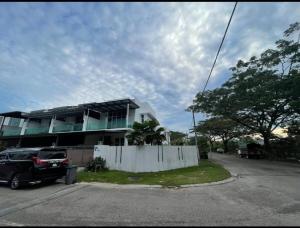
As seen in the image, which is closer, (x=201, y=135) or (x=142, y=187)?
(x=142, y=187)

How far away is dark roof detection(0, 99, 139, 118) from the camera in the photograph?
2217 centimetres

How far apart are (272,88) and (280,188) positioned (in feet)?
47.9

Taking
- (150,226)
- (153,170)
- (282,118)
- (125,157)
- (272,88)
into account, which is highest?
(272,88)

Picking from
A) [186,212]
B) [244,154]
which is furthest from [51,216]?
[244,154]

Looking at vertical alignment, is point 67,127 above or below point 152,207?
above

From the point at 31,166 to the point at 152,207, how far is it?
6.33m

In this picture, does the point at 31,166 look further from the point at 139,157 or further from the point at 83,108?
the point at 83,108

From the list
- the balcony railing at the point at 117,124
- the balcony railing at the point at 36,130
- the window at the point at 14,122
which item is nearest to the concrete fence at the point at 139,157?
the balcony railing at the point at 117,124

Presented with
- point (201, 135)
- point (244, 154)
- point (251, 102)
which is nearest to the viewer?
point (251, 102)

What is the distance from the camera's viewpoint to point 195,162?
63.6 ft

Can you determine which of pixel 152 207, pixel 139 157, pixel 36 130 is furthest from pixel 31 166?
pixel 36 130

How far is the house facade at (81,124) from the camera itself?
22781 millimetres

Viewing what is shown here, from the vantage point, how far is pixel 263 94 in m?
20.4

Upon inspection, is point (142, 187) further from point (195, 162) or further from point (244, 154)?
point (244, 154)
